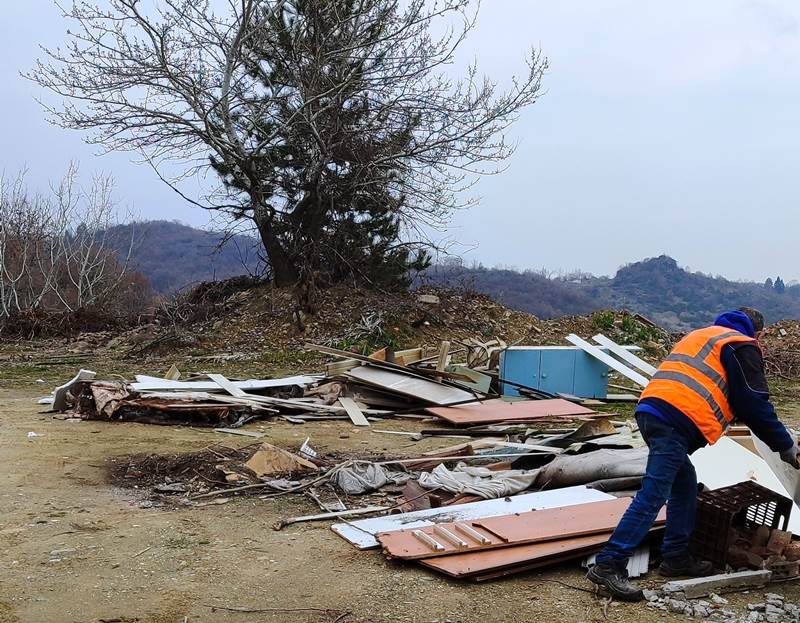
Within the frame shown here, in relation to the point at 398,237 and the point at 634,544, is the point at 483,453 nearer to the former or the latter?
the point at 634,544

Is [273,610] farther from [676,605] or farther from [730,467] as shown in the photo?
[730,467]

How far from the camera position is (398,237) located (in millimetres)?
Result: 17875

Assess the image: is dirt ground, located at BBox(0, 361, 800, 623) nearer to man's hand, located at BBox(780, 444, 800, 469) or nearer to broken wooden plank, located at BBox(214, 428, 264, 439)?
man's hand, located at BBox(780, 444, 800, 469)

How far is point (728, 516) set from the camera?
4.18 meters

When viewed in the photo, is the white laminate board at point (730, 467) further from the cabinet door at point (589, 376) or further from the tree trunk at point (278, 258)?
the tree trunk at point (278, 258)

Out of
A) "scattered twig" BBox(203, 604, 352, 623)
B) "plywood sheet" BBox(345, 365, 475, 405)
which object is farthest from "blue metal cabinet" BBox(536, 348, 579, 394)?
"scattered twig" BBox(203, 604, 352, 623)

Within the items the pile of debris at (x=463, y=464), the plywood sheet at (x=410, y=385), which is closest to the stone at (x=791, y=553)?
the pile of debris at (x=463, y=464)

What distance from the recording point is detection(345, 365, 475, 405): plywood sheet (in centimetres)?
959

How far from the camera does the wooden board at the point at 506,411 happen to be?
8.84 metres

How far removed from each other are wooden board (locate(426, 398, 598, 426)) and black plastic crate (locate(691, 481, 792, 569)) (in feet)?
14.6

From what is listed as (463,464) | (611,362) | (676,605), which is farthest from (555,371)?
(676,605)

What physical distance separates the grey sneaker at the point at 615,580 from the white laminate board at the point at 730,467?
5.07 feet

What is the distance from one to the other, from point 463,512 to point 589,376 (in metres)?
6.21

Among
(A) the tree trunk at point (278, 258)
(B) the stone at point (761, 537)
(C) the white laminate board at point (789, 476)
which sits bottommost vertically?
(B) the stone at point (761, 537)
